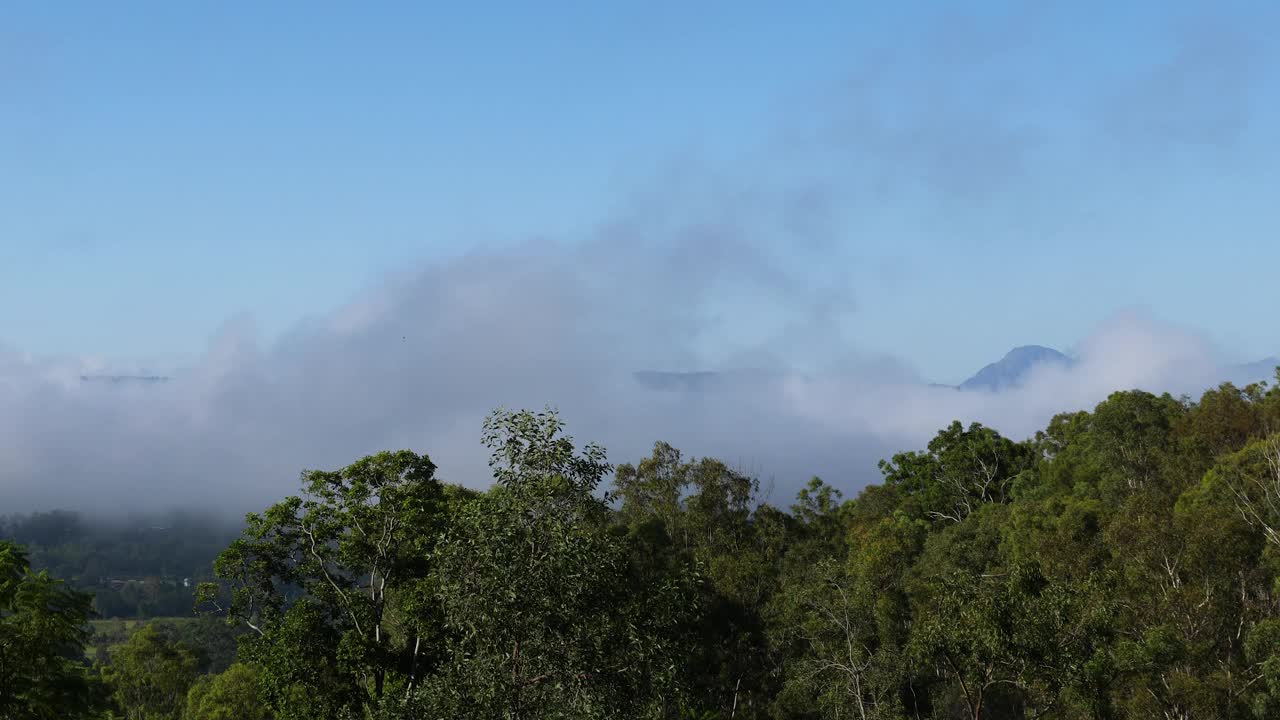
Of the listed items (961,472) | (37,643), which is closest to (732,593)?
(961,472)

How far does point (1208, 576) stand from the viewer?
3703 centimetres

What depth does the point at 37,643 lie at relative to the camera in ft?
62.2

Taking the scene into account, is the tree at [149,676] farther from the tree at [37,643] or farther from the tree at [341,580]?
the tree at [37,643]

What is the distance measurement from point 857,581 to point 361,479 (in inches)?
1062

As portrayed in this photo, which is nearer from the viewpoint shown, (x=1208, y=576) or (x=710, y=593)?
(x=1208, y=576)

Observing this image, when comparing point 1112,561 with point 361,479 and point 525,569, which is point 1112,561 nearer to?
Result: point 361,479

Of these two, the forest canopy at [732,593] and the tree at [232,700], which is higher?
the forest canopy at [732,593]

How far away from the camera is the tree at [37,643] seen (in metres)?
18.8

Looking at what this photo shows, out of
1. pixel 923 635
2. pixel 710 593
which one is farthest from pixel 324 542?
pixel 710 593

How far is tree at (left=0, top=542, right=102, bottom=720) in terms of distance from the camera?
738 inches

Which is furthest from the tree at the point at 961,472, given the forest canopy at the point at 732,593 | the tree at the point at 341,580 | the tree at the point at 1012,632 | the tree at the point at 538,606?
the tree at the point at 538,606

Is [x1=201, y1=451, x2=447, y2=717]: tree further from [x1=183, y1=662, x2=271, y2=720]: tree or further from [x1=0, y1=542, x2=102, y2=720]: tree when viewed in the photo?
[x1=183, y1=662, x2=271, y2=720]: tree

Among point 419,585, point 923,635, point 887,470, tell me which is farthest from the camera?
point 887,470

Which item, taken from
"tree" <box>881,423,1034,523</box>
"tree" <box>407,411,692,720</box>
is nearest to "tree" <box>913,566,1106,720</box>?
"tree" <box>407,411,692,720</box>
